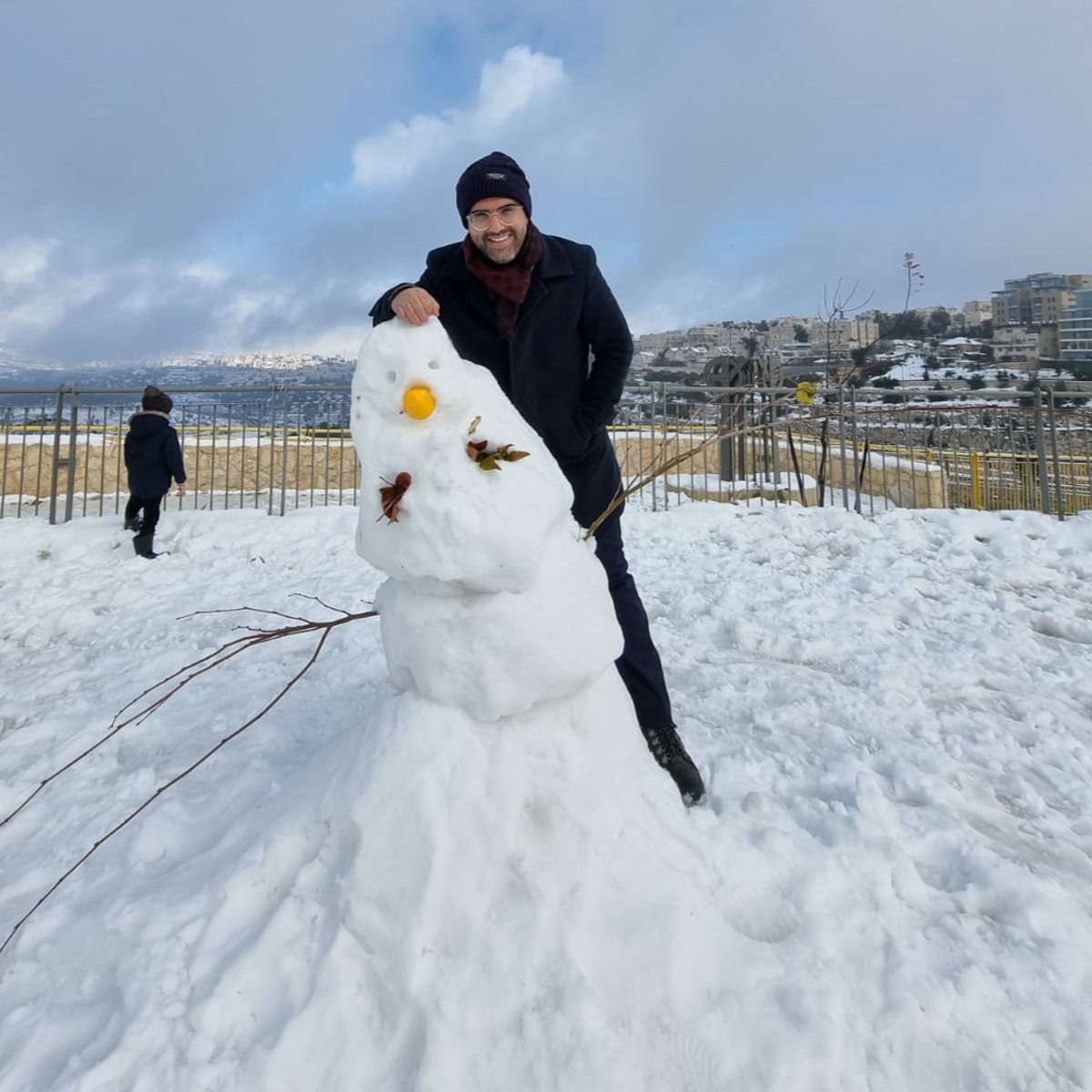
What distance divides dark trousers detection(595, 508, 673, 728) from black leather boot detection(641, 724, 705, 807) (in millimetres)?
32

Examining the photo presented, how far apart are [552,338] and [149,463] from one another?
5.56 metres

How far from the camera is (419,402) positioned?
1.47m

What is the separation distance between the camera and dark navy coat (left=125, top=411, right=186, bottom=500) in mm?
6047

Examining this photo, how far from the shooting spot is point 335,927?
1.35m

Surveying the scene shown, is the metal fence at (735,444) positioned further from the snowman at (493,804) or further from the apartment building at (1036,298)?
the apartment building at (1036,298)

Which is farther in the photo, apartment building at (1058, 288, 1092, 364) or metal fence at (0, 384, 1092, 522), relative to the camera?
apartment building at (1058, 288, 1092, 364)

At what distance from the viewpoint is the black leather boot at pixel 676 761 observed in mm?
1964

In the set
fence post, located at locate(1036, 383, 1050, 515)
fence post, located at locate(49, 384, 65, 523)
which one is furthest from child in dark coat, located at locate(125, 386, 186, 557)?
fence post, located at locate(1036, 383, 1050, 515)

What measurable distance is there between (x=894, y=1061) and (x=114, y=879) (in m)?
1.85

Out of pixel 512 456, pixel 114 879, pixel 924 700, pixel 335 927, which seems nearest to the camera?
pixel 335 927

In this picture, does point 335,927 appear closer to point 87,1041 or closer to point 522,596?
point 87,1041

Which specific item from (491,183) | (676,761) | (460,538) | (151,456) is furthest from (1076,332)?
(460,538)

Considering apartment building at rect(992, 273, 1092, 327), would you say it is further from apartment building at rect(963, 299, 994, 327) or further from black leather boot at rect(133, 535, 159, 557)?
black leather boot at rect(133, 535, 159, 557)

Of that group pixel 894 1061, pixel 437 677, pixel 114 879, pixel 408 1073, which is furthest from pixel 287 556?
pixel 894 1061
